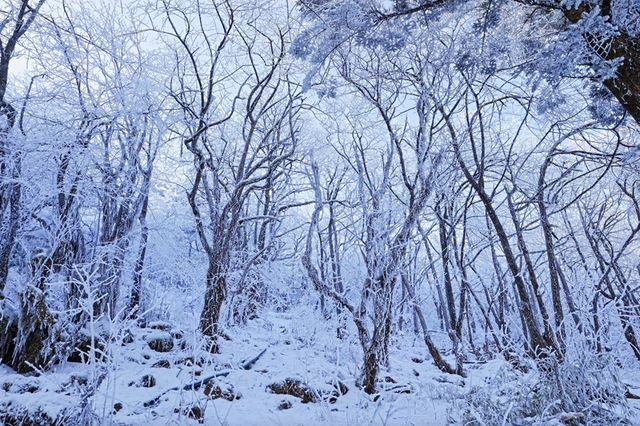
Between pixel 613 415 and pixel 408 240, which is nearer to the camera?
pixel 613 415

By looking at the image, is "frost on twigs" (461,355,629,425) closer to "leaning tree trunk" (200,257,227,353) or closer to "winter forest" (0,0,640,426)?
"winter forest" (0,0,640,426)

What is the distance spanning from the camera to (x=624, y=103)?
150 inches

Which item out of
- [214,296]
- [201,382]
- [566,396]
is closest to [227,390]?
[201,382]

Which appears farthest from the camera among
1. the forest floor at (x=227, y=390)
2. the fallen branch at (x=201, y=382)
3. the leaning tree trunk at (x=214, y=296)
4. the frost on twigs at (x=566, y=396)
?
the leaning tree trunk at (x=214, y=296)

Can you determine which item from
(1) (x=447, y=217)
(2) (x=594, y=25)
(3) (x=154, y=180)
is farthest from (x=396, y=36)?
(3) (x=154, y=180)

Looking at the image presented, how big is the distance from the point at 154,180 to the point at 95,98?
3272mm

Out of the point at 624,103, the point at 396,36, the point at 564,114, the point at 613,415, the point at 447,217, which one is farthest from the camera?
the point at 447,217

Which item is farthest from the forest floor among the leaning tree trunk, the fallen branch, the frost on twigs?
the leaning tree trunk

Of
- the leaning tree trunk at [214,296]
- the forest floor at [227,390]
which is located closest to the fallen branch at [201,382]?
the forest floor at [227,390]

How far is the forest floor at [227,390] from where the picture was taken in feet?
13.1

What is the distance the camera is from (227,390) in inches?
208

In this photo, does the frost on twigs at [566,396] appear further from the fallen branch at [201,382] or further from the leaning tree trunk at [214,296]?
the leaning tree trunk at [214,296]

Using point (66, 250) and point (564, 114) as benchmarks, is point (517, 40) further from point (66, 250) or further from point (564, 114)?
point (66, 250)

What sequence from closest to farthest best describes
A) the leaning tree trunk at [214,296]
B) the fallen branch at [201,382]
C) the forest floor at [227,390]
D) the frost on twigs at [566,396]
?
1. the frost on twigs at [566,396]
2. the forest floor at [227,390]
3. the fallen branch at [201,382]
4. the leaning tree trunk at [214,296]
